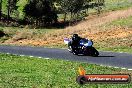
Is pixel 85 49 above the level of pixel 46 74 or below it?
below

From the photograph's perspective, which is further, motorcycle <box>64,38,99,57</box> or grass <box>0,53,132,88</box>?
motorcycle <box>64,38,99,57</box>

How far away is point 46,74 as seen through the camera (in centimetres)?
2033

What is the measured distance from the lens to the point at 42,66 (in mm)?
24031

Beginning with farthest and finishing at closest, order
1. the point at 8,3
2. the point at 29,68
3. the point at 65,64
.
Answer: the point at 8,3, the point at 65,64, the point at 29,68

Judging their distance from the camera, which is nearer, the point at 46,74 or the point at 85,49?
the point at 46,74

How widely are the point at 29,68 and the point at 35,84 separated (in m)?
5.94

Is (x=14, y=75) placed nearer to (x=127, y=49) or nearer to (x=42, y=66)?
(x=42, y=66)

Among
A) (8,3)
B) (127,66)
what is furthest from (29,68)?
(8,3)

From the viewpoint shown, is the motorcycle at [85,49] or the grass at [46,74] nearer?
the grass at [46,74]

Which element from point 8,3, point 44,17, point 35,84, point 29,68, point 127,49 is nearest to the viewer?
point 35,84

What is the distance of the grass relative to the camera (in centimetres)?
1672

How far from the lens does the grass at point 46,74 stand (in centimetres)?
1672

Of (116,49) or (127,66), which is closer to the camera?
(127,66)

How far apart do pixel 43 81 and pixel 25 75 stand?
7.36 feet
